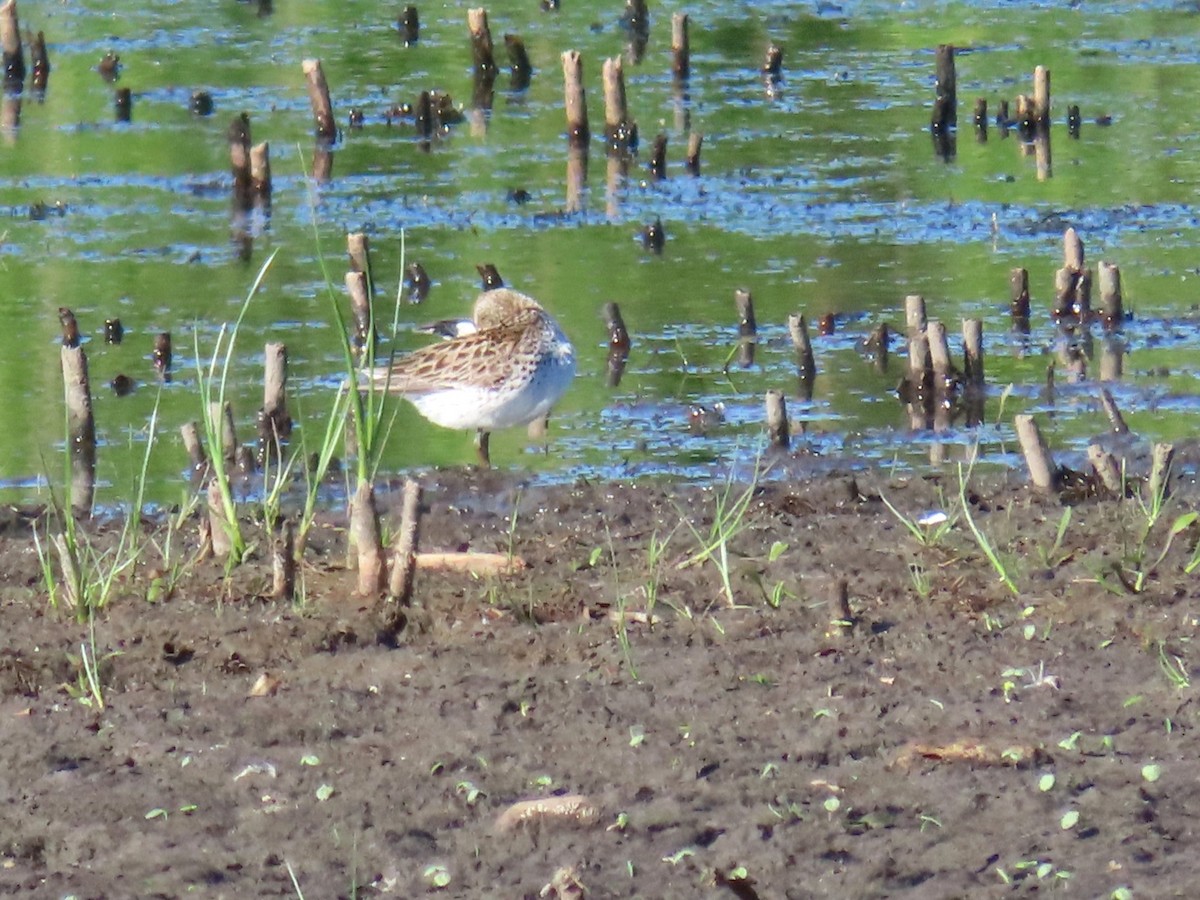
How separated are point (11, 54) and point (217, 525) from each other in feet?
41.5

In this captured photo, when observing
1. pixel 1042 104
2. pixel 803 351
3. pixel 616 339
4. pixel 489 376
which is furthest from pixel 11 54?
pixel 489 376

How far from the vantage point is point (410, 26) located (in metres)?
19.5

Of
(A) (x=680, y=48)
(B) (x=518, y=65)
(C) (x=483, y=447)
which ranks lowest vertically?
(C) (x=483, y=447)

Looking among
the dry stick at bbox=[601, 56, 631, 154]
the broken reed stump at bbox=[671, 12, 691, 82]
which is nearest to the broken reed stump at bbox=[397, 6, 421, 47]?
the broken reed stump at bbox=[671, 12, 691, 82]

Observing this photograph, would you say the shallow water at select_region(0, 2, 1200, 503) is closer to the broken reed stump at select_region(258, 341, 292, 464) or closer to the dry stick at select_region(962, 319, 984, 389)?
the dry stick at select_region(962, 319, 984, 389)

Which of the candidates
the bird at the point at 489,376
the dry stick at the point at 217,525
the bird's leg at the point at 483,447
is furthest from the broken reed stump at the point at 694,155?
the dry stick at the point at 217,525

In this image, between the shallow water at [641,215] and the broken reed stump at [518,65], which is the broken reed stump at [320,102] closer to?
the shallow water at [641,215]

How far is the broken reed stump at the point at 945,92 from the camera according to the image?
15047mm

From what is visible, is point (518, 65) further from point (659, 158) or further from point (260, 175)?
point (260, 175)

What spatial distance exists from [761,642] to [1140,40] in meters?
14.6

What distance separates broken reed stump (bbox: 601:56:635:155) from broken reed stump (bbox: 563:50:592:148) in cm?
17

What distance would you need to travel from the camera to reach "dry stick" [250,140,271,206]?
43.9 feet

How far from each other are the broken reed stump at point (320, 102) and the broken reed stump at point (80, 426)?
7.46 meters

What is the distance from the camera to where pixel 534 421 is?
8609mm
